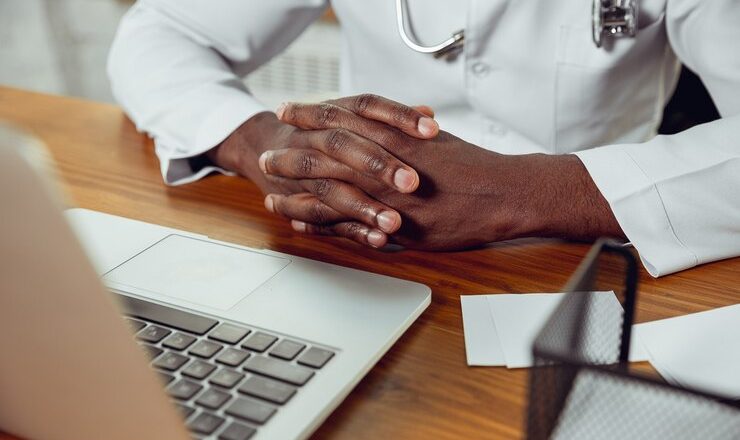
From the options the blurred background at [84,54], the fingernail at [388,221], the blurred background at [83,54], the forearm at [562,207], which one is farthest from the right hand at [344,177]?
the blurred background at [83,54]

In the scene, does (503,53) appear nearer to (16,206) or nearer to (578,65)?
(578,65)

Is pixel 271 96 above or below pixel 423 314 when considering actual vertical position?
below

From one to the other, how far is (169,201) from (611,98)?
0.61 meters

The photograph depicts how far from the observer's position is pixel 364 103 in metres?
0.76

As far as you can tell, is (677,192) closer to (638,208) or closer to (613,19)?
(638,208)

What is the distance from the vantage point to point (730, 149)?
0.73 meters

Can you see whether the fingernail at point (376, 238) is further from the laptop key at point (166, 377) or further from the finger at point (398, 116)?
the laptop key at point (166, 377)

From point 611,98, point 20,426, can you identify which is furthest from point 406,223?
point 611,98

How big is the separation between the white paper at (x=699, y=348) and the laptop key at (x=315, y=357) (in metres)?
0.23

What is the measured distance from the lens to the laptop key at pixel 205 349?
50cm

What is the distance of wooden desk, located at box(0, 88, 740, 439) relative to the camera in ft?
1.60

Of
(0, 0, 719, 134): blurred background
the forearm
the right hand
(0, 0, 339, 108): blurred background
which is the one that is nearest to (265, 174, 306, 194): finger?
the right hand

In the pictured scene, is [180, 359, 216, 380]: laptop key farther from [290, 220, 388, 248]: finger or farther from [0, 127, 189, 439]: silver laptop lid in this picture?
[290, 220, 388, 248]: finger

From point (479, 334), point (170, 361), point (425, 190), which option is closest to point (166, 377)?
point (170, 361)
